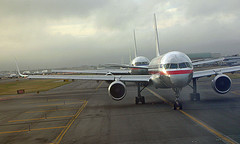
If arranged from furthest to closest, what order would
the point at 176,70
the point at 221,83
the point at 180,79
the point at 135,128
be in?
the point at 221,83 → the point at 176,70 → the point at 180,79 → the point at 135,128

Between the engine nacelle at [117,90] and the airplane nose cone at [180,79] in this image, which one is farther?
the engine nacelle at [117,90]

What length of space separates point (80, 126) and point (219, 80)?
14.3 meters

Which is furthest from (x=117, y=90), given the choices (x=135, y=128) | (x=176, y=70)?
(x=135, y=128)

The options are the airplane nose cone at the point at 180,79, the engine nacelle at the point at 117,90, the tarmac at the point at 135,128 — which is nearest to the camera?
the tarmac at the point at 135,128

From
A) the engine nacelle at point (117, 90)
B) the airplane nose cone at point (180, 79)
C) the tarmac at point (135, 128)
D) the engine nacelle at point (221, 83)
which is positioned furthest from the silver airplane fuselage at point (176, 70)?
the engine nacelle at point (221, 83)

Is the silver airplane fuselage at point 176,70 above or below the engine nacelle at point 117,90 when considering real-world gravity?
above

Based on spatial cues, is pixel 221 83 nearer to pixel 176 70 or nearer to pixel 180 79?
pixel 180 79

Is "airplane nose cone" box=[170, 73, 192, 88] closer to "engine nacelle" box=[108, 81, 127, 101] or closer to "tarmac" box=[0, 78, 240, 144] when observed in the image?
"tarmac" box=[0, 78, 240, 144]

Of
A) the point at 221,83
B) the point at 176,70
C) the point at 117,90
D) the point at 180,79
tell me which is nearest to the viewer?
the point at 180,79

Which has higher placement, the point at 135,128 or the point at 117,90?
the point at 117,90

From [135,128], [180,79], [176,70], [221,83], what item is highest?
[176,70]

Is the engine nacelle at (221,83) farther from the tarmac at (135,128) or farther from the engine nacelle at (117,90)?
the engine nacelle at (117,90)

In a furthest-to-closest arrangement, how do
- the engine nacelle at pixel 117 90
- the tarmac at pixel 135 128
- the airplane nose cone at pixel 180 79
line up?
the engine nacelle at pixel 117 90, the airplane nose cone at pixel 180 79, the tarmac at pixel 135 128

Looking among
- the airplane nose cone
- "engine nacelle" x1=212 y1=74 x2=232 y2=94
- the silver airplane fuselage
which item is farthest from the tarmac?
the silver airplane fuselage
